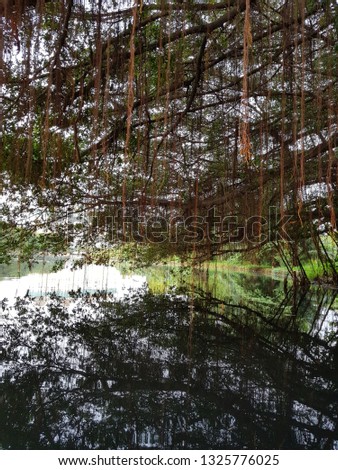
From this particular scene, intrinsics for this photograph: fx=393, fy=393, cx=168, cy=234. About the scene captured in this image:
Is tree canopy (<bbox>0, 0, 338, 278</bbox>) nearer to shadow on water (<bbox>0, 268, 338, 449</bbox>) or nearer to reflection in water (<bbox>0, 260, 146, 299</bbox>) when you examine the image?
shadow on water (<bbox>0, 268, 338, 449</bbox>)

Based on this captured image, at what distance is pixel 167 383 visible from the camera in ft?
5.36

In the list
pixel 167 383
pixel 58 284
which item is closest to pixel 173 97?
pixel 167 383

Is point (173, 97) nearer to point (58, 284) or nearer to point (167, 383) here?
point (167, 383)

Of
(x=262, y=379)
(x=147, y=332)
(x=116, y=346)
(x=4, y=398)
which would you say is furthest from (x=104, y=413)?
(x=147, y=332)

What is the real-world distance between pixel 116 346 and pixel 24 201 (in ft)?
7.53

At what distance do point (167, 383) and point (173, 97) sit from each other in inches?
66.3

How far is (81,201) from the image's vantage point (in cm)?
412

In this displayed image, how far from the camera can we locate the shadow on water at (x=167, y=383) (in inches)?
46.8

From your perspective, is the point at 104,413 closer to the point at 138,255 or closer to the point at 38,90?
the point at 38,90

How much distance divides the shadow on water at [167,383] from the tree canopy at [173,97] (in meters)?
0.70

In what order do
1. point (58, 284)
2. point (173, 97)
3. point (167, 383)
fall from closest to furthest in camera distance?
point (167, 383) → point (173, 97) → point (58, 284)

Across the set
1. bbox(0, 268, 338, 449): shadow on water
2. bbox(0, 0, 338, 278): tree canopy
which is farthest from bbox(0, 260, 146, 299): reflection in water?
bbox(0, 268, 338, 449): shadow on water

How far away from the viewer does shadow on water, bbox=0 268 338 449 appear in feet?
3.90

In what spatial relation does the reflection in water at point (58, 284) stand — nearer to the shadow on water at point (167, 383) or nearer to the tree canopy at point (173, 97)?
the tree canopy at point (173, 97)
